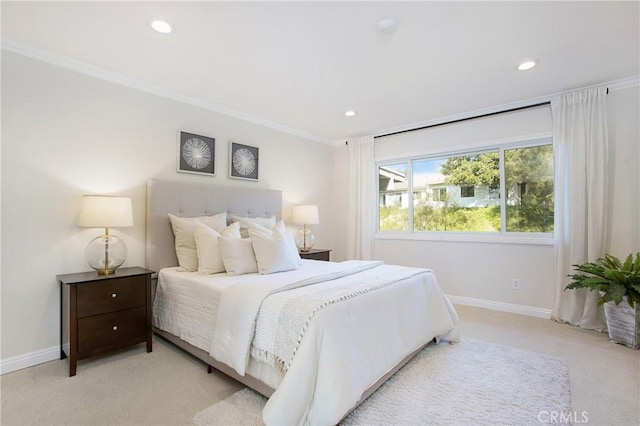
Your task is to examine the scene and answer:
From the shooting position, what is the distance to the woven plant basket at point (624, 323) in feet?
8.57

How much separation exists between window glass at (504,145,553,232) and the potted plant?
819 millimetres

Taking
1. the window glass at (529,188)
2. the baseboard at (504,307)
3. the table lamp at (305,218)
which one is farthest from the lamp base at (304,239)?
the window glass at (529,188)

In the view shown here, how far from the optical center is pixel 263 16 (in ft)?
6.63

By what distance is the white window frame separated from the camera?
11.7 ft

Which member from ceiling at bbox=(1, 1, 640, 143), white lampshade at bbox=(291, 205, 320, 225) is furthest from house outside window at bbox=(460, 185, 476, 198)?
white lampshade at bbox=(291, 205, 320, 225)

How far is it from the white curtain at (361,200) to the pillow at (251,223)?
1471 millimetres

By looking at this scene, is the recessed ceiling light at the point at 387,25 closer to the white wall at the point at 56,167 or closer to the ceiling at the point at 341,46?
the ceiling at the point at 341,46

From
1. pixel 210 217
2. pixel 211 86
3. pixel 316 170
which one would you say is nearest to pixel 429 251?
pixel 316 170

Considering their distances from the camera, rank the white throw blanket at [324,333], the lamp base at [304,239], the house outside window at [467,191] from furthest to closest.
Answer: the lamp base at [304,239]
the house outside window at [467,191]
the white throw blanket at [324,333]

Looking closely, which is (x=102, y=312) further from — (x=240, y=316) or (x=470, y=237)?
(x=470, y=237)

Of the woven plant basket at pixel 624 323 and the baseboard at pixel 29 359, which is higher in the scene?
the woven plant basket at pixel 624 323

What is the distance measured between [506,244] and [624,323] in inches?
49.3

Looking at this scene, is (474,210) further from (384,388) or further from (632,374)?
(384,388)

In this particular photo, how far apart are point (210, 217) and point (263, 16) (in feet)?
6.50
